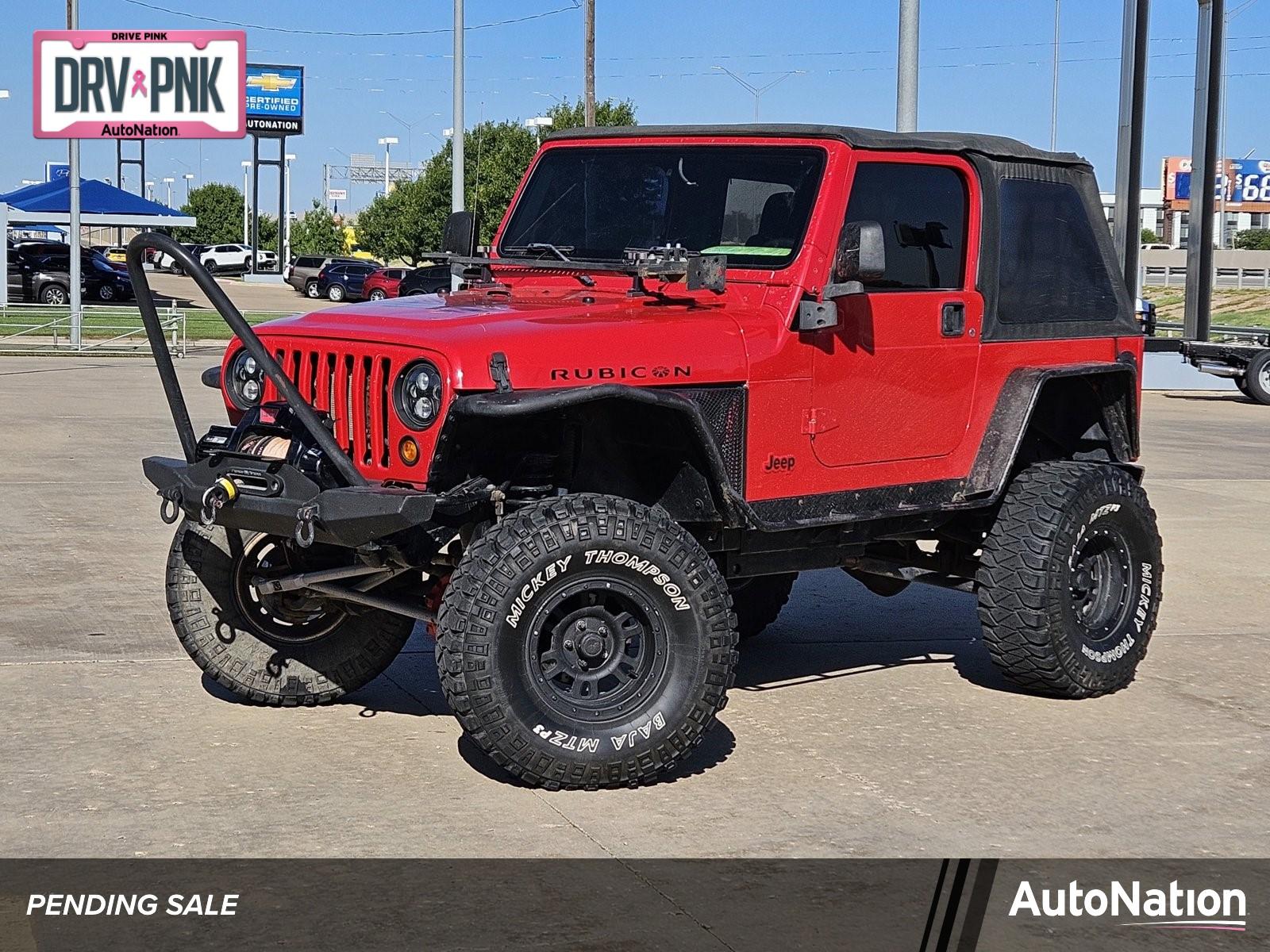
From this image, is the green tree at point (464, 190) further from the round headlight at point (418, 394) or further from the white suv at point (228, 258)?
the round headlight at point (418, 394)

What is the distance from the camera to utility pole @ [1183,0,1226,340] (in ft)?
89.5

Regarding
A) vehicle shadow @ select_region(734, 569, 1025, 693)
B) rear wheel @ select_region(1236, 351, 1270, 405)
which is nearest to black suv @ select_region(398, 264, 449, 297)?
rear wheel @ select_region(1236, 351, 1270, 405)

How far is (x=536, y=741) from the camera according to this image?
17.5ft

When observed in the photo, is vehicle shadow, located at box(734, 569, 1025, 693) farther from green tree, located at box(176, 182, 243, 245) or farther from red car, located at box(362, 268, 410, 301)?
green tree, located at box(176, 182, 243, 245)

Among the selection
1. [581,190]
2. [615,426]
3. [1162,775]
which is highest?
[581,190]

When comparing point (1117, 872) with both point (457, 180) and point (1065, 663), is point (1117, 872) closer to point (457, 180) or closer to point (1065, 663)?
point (1065, 663)

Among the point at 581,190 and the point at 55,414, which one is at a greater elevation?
the point at 581,190

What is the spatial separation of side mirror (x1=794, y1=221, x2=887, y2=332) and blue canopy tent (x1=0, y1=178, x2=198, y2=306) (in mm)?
40797

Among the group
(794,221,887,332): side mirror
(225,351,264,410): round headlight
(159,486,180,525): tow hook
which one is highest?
(794,221,887,332): side mirror

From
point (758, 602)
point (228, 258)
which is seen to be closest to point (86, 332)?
point (758, 602)

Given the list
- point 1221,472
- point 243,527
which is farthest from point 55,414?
point 243,527

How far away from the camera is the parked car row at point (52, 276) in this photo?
47.0 m

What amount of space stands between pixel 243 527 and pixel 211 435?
2.05ft

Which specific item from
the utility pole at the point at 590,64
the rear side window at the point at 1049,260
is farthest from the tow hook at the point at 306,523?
the utility pole at the point at 590,64
